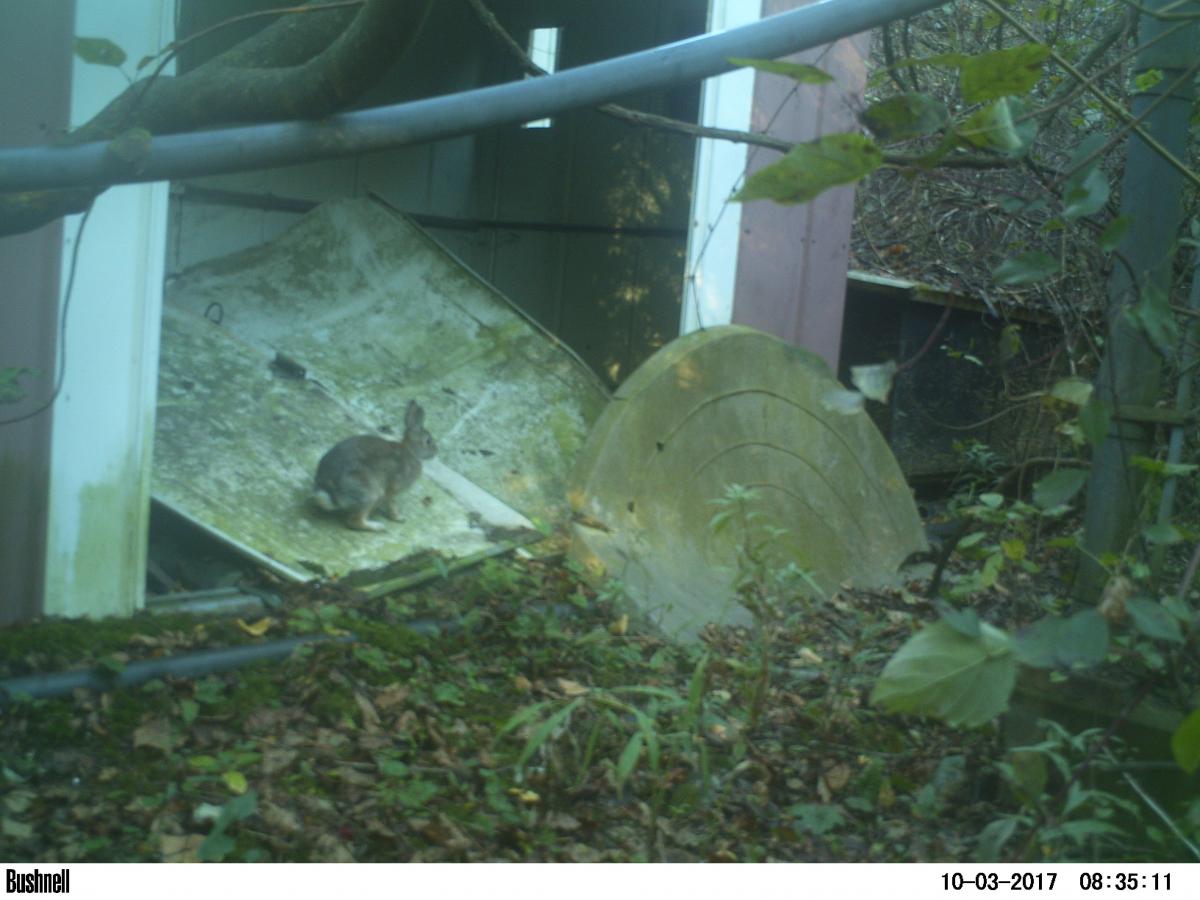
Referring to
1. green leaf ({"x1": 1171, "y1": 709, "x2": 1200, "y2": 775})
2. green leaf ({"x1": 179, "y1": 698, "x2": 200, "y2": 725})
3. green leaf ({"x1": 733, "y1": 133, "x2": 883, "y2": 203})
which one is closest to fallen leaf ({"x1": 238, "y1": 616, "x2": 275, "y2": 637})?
green leaf ({"x1": 179, "y1": 698, "x2": 200, "y2": 725})

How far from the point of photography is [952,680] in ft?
5.58

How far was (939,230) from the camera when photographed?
395 inches

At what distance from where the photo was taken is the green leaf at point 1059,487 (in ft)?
7.25

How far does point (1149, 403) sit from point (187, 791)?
9.67ft

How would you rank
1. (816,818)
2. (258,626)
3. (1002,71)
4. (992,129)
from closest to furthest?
(1002,71) < (992,129) < (816,818) < (258,626)

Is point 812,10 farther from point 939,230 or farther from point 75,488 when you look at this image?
point 939,230

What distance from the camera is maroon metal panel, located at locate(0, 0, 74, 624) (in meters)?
4.21

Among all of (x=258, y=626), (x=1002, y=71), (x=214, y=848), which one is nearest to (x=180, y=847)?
(x=214, y=848)

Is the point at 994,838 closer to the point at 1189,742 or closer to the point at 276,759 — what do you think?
the point at 1189,742

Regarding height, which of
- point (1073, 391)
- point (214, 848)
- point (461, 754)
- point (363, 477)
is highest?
point (1073, 391)

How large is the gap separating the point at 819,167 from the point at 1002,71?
327 mm

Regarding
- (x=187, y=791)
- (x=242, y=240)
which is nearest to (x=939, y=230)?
(x=242, y=240)

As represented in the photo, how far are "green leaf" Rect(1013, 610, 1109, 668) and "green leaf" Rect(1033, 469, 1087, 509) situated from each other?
16.9 inches

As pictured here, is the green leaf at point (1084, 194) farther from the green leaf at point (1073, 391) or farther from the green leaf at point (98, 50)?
the green leaf at point (98, 50)
